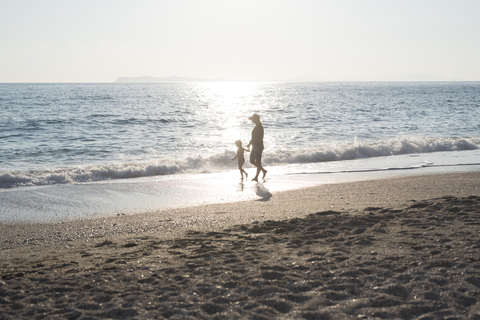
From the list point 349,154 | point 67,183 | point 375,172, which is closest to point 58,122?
point 67,183

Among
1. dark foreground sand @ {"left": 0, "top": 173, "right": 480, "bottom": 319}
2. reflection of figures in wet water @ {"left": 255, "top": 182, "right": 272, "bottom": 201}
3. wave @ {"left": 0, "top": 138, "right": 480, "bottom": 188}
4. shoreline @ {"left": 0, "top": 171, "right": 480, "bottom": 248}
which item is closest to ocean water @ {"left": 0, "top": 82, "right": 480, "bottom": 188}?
wave @ {"left": 0, "top": 138, "right": 480, "bottom": 188}

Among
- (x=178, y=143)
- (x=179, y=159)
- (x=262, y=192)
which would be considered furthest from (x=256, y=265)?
(x=178, y=143)

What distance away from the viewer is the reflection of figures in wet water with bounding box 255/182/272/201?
8641 millimetres

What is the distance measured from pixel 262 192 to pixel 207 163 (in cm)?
539

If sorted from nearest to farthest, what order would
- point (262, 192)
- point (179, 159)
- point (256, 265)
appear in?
point (256, 265), point (262, 192), point (179, 159)

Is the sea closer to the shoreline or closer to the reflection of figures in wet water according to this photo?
the reflection of figures in wet water

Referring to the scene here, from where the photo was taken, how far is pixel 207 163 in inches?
564

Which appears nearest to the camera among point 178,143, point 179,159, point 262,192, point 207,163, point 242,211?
point 242,211

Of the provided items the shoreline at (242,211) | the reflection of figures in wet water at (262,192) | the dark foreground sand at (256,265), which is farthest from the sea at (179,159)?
the dark foreground sand at (256,265)

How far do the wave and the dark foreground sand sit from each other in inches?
221

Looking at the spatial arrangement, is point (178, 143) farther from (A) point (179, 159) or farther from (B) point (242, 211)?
(B) point (242, 211)

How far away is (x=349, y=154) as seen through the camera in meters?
16.0

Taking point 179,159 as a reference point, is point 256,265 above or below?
above

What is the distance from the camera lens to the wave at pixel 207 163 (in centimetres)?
1184
